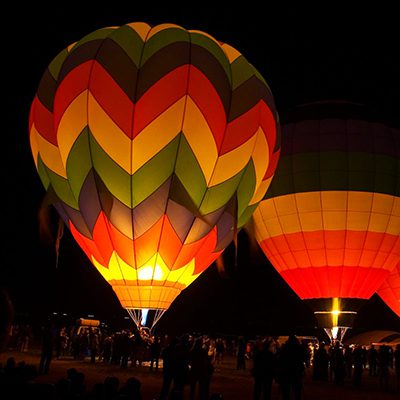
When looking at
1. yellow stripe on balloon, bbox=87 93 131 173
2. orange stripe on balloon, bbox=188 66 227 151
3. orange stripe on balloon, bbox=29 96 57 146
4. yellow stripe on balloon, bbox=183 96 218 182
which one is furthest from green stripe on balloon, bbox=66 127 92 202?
orange stripe on balloon, bbox=188 66 227 151

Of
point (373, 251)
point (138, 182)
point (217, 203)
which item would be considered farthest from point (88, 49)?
point (373, 251)

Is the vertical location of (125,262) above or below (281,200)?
below

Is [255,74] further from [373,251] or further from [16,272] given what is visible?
[16,272]

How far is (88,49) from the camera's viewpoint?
1153cm

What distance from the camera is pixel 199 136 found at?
10953mm

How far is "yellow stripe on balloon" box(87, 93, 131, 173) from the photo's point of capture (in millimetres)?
10805

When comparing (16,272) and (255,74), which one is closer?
(255,74)

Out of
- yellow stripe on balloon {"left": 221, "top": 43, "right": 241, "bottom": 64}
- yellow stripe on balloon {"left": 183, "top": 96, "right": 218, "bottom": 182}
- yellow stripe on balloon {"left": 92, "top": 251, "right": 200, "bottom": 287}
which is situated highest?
yellow stripe on balloon {"left": 221, "top": 43, "right": 241, "bottom": 64}

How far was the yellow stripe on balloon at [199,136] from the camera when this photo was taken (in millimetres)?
10898

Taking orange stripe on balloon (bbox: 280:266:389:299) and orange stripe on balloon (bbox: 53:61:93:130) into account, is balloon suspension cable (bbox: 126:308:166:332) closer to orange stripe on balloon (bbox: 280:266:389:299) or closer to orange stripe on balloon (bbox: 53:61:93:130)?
orange stripe on balloon (bbox: 53:61:93:130)

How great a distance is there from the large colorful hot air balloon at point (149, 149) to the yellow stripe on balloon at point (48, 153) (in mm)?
23

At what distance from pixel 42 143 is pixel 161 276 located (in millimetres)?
3864

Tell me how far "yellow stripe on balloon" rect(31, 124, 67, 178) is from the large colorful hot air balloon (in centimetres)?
2

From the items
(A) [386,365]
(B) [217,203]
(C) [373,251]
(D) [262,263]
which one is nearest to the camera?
(A) [386,365]
